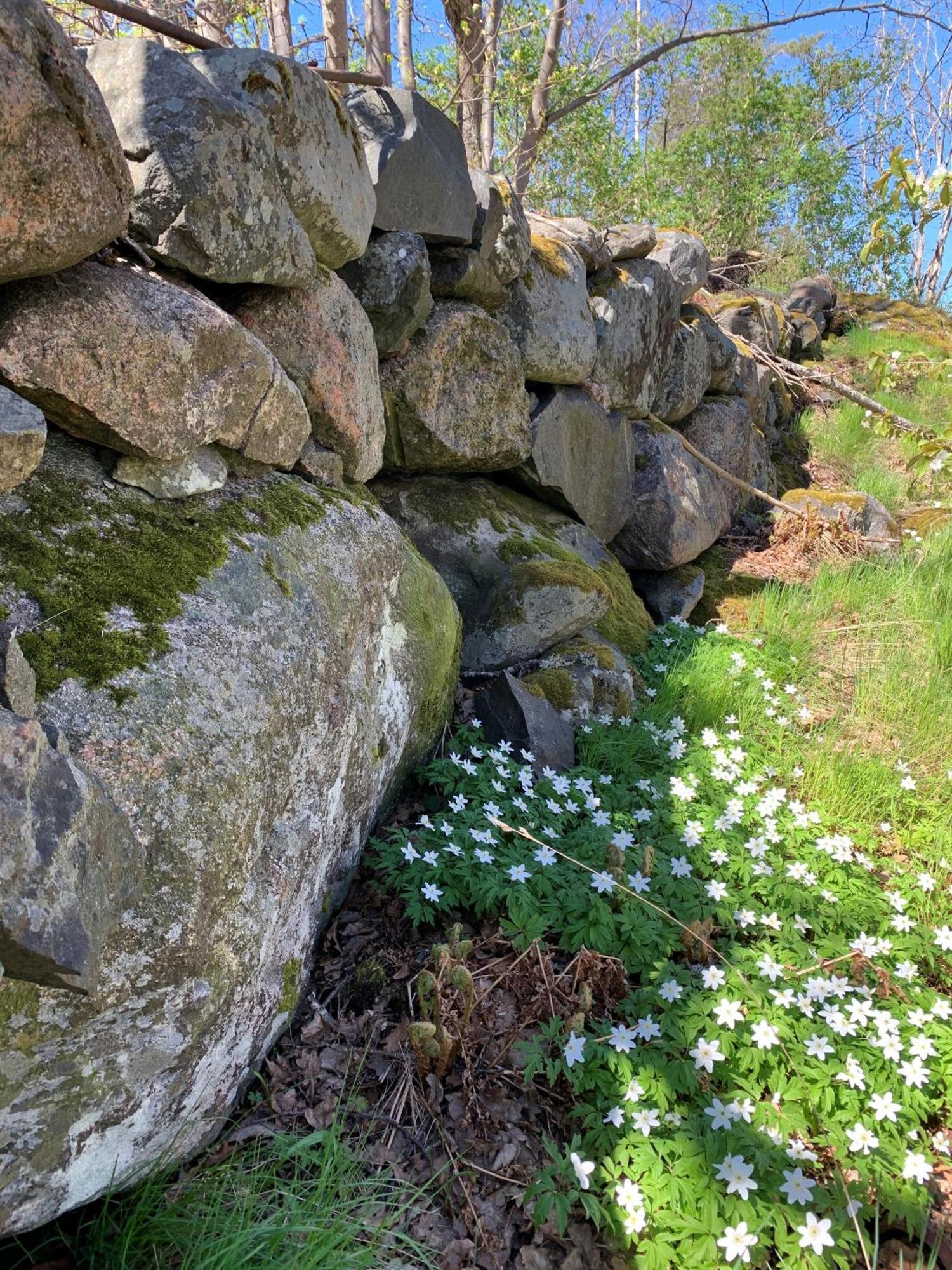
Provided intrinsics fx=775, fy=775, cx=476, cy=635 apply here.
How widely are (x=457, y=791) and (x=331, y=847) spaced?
71cm

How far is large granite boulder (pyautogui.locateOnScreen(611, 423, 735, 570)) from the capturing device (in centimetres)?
575

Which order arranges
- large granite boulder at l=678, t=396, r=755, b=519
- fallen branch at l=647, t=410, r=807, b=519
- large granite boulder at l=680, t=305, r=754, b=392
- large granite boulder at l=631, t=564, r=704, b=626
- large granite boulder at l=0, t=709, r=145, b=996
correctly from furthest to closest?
large granite boulder at l=680, t=305, r=754, b=392 < large granite boulder at l=678, t=396, r=755, b=519 < fallen branch at l=647, t=410, r=807, b=519 < large granite boulder at l=631, t=564, r=704, b=626 < large granite boulder at l=0, t=709, r=145, b=996

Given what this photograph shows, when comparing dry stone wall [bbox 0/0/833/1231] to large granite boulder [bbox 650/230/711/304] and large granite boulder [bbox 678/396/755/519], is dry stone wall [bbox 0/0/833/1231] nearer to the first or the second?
large granite boulder [bbox 650/230/711/304]

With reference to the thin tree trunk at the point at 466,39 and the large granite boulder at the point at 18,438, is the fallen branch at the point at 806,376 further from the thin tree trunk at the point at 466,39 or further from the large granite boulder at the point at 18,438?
the large granite boulder at the point at 18,438

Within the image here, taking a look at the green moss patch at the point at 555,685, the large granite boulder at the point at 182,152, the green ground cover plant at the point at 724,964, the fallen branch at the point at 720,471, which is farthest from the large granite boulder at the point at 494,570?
the fallen branch at the point at 720,471

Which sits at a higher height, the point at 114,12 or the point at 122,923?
the point at 114,12

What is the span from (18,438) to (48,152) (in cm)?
64

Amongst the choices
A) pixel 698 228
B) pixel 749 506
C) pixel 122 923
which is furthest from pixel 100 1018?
pixel 698 228

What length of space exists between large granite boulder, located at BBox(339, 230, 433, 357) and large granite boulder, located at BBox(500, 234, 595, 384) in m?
1.00

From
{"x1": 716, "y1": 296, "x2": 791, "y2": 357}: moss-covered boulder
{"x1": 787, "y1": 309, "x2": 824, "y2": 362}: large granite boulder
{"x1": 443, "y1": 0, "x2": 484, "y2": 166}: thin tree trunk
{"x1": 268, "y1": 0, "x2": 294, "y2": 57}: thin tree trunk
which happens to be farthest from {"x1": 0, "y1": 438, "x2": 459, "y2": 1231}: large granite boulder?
{"x1": 787, "y1": 309, "x2": 824, "y2": 362}: large granite boulder

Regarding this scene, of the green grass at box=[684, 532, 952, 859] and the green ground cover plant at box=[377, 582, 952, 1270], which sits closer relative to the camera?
the green ground cover plant at box=[377, 582, 952, 1270]

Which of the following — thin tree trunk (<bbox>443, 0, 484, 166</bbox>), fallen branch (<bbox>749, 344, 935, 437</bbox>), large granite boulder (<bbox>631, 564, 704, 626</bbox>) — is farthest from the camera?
fallen branch (<bbox>749, 344, 935, 437</bbox>)

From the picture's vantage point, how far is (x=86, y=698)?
1718 mm

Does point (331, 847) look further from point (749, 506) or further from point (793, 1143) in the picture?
point (749, 506)
